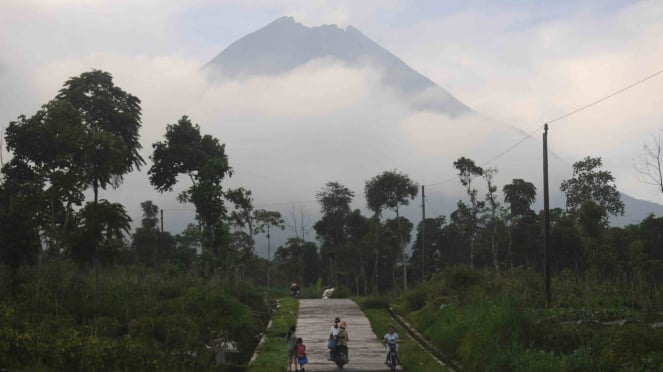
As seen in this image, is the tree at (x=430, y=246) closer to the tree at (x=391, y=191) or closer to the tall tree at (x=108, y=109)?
the tree at (x=391, y=191)

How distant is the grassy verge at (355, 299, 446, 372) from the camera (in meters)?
17.0

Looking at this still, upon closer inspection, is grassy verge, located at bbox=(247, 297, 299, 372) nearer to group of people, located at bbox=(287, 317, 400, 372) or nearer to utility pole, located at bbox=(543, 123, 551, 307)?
group of people, located at bbox=(287, 317, 400, 372)

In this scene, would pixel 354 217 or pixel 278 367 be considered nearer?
pixel 278 367

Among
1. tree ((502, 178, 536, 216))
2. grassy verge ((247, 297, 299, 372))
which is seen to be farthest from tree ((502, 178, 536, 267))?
grassy verge ((247, 297, 299, 372))

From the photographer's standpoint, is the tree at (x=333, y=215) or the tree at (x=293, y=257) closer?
the tree at (x=333, y=215)

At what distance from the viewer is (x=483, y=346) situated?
1602 cm

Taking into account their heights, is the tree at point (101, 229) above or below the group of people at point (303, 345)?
above

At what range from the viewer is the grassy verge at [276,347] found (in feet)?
57.1

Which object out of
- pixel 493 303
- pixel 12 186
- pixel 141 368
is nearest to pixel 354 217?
pixel 12 186

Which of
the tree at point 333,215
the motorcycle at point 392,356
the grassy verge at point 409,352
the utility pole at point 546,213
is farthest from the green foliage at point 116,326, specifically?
the tree at point 333,215

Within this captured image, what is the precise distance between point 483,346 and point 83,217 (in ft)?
47.3

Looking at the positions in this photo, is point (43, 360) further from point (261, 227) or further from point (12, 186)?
point (261, 227)

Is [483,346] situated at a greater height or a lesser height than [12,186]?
lesser

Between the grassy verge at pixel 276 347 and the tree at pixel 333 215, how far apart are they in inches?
1201
